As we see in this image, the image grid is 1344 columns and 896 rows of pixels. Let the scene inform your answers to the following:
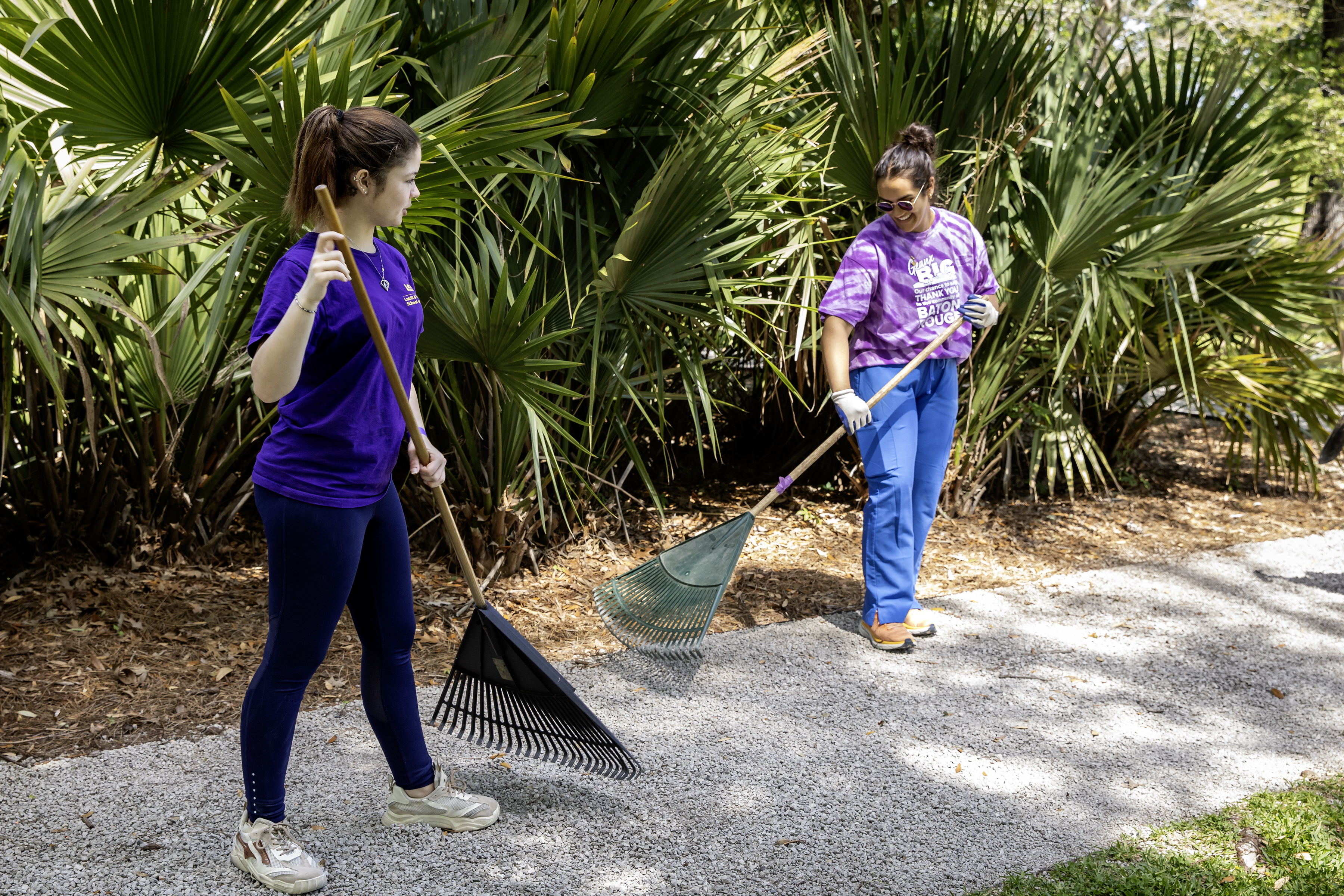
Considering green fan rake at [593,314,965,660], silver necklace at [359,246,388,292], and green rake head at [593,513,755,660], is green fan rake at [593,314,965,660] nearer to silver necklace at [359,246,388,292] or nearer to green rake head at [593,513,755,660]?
green rake head at [593,513,755,660]

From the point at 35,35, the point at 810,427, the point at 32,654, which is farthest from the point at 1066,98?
the point at 32,654

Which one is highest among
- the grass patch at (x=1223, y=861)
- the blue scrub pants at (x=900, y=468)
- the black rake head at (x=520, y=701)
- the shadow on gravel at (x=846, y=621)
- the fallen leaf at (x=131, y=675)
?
the blue scrub pants at (x=900, y=468)

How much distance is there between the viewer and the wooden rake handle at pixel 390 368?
189cm

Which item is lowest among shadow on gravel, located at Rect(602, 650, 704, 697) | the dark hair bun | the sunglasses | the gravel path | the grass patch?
the grass patch

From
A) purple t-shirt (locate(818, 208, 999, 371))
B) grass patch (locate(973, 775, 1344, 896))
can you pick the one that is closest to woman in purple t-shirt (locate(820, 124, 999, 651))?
purple t-shirt (locate(818, 208, 999, 371))

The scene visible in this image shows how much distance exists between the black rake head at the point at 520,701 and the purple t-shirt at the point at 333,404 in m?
0.51

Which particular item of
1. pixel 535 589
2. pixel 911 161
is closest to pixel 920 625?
A: pixel 535 589

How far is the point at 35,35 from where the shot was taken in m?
2.50

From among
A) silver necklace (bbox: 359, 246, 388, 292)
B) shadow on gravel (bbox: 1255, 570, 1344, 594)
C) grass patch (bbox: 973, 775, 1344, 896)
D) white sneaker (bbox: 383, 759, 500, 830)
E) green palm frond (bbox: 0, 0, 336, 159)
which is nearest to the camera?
silver necklace (bbox: 359, 246, 388, 292)

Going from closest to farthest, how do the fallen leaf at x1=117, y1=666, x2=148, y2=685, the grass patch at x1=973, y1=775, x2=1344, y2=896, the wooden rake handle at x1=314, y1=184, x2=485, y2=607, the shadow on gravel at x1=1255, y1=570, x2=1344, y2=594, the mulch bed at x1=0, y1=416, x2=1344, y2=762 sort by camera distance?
→ the wooden rake handle at x1=314, y1=184, x2=485, y2=607
the grass patch at x1=973, y1=775, x2=1344, y2=896
the mulch bed at x1=0, y1=416, x2=1344, y2=762
the fallen leaf at x1=117, y1=666, x2=148, y2=685
the shadow on gravel at x1=1255, y1=570, x2=1344, y2=594

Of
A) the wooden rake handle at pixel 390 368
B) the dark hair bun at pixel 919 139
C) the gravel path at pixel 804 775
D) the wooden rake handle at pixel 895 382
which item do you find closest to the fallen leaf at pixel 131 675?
the gravel path at pixel 804 775

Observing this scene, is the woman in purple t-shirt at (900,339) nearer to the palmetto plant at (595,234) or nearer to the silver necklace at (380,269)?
the palmetto plant at (595,234)

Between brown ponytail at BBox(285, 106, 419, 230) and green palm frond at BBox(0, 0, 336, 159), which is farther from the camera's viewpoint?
green palm frond at BBox(0, 0, 336, 159)

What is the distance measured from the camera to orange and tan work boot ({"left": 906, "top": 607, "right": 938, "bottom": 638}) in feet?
13.2
